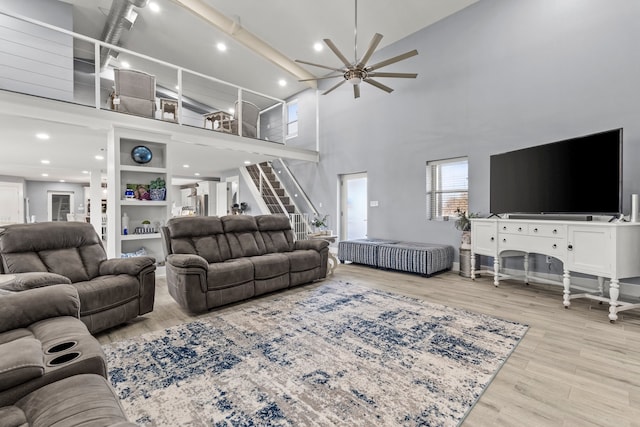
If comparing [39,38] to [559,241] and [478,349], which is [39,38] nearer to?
[478,349]

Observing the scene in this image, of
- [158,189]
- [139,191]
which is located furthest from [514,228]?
[139,191]

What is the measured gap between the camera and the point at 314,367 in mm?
2100

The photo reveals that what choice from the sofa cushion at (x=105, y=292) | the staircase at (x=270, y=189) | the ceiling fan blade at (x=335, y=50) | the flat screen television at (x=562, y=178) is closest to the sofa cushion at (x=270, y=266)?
the sofa cushion at (x=105, y=292)

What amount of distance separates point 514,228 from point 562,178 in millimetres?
815

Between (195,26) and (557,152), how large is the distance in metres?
7.12

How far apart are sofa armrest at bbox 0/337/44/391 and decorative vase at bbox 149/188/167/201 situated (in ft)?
13.9

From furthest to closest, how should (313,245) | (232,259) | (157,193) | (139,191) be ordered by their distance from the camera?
(157,193) < (139,191) < (313,245) < (232,259)

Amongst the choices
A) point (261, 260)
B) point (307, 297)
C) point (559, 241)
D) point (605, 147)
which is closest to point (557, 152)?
point (605, 147)

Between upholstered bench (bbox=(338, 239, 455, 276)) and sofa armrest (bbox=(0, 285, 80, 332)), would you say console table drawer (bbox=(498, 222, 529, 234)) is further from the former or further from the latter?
sofa armrest (bbox=(0, 285, 80, 332))

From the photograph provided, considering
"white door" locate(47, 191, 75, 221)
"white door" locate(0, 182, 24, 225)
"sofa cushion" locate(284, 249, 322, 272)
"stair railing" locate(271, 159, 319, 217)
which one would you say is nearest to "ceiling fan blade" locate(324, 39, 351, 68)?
"sofa cushion" locate(284, 249, 322, 272)

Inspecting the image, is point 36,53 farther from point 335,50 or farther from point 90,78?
point 335,50

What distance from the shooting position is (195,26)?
636 cm

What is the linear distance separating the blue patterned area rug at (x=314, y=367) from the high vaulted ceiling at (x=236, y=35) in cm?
428

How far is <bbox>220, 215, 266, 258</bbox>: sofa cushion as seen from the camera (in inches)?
161
